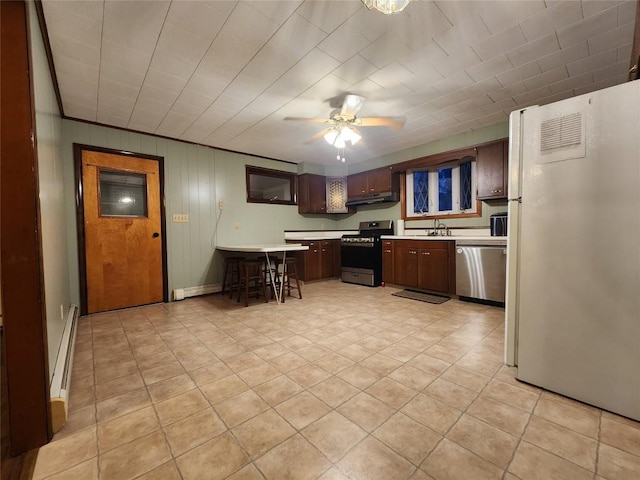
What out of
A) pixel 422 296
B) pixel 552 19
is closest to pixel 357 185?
pixel 422 296

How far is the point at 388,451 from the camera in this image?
1.19 metres

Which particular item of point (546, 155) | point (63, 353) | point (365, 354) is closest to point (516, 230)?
point (546, 155)

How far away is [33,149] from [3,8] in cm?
62

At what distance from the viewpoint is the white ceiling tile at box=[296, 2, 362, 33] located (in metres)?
1.68

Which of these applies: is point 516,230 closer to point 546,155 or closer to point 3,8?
point 546,155

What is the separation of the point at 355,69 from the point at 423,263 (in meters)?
2.93

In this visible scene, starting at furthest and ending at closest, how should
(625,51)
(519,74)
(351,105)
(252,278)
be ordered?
(252,278) < (351,105) < (519,74) < (625,51)

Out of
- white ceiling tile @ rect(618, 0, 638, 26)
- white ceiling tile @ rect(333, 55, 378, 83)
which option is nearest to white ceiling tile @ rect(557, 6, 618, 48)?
white ceiling tile @ rect(618, 0, 638, 26)

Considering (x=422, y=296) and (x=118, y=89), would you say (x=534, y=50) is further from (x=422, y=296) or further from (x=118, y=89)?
(x=118, y=89)

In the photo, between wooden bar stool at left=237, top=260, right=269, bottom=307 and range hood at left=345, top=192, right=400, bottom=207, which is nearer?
wooden bar stool at left=237, top=260, right=269, bottom=307

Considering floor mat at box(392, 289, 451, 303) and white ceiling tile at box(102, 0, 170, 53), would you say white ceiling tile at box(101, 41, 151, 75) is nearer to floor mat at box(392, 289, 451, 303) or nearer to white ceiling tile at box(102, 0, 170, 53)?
white ceiling tile at box(102, 0, 170, 53)

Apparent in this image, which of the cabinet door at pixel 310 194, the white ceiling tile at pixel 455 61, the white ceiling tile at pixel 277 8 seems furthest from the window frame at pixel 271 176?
the white ceiling tile at pixel 455 61

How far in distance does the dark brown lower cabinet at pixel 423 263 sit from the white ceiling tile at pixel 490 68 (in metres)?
2.11

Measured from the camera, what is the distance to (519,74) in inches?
98.0
